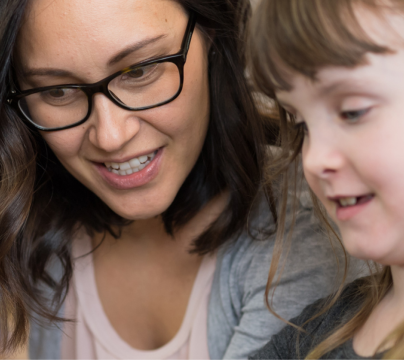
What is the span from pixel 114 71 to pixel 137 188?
0.32 meters

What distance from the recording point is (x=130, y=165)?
4.51 ft

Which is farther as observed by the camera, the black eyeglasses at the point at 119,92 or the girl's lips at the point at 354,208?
the black eyeglasses at the point at 119,92

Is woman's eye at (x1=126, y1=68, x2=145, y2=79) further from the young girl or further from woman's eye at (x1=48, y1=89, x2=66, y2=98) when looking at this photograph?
the young girl

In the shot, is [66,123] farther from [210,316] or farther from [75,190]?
[210,316]

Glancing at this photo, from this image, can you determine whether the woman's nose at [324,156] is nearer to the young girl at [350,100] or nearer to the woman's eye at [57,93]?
the young girl at [350,100]

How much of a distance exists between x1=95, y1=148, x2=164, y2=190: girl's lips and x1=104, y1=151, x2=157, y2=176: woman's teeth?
0.03 feet

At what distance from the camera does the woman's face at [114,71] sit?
3.87 ft

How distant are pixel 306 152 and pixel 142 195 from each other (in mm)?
549

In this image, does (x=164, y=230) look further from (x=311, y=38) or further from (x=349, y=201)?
(x=311, y=38)

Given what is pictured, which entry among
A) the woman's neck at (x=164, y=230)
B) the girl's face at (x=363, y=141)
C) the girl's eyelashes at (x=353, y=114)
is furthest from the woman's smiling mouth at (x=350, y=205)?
the woman's neck at (x=164, y=230)

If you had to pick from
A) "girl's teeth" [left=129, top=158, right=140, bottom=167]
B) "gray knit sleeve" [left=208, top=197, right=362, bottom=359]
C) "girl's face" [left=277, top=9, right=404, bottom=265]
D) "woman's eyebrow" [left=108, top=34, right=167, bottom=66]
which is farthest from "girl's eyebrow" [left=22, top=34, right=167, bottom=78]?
"gray knit sleeve" [left=208, top=197, right=362, bottom=359]

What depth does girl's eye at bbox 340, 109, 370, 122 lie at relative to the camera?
2.89ft

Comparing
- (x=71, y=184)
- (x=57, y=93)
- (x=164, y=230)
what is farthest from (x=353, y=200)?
(x=71, y=184)

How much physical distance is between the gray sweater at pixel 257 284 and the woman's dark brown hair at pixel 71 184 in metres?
0.07
